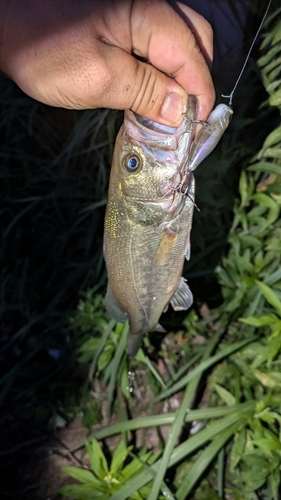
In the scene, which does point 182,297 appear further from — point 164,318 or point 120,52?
point 120,52

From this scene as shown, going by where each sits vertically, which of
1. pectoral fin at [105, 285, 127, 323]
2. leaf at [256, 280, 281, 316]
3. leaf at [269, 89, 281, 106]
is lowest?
pectoral fin at [105, 285, 127, 323]

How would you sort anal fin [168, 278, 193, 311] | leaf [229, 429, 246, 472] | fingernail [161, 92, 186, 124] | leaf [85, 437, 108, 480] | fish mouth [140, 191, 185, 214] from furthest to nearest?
leaf [85, 437, 108, 480]
leaf [229, 429, 246, 472]
anal fin [168, 278, 193, 311]
fish mouth [140, 191, 185, 214]
fingernail [161, 92, 186, 124]

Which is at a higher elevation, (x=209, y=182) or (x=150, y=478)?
(x=209, y=182)

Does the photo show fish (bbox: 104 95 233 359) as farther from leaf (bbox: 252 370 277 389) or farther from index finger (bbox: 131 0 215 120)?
leaf (bbox: 252 370 277 389)

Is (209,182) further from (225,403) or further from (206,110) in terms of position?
(225,403)

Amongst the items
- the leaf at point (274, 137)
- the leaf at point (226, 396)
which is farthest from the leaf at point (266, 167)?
the leaf at point (226, 396)

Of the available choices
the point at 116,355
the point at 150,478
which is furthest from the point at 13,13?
the point at 150,478

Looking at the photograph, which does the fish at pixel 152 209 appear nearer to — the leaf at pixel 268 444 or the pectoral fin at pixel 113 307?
the pectoral fin at pixel 113 307

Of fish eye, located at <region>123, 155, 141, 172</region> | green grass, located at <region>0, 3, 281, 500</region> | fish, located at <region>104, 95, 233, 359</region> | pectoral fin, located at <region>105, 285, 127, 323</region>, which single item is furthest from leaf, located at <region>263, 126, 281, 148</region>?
pectoral fin, located at <region>105, 285, 127, 323</region>
